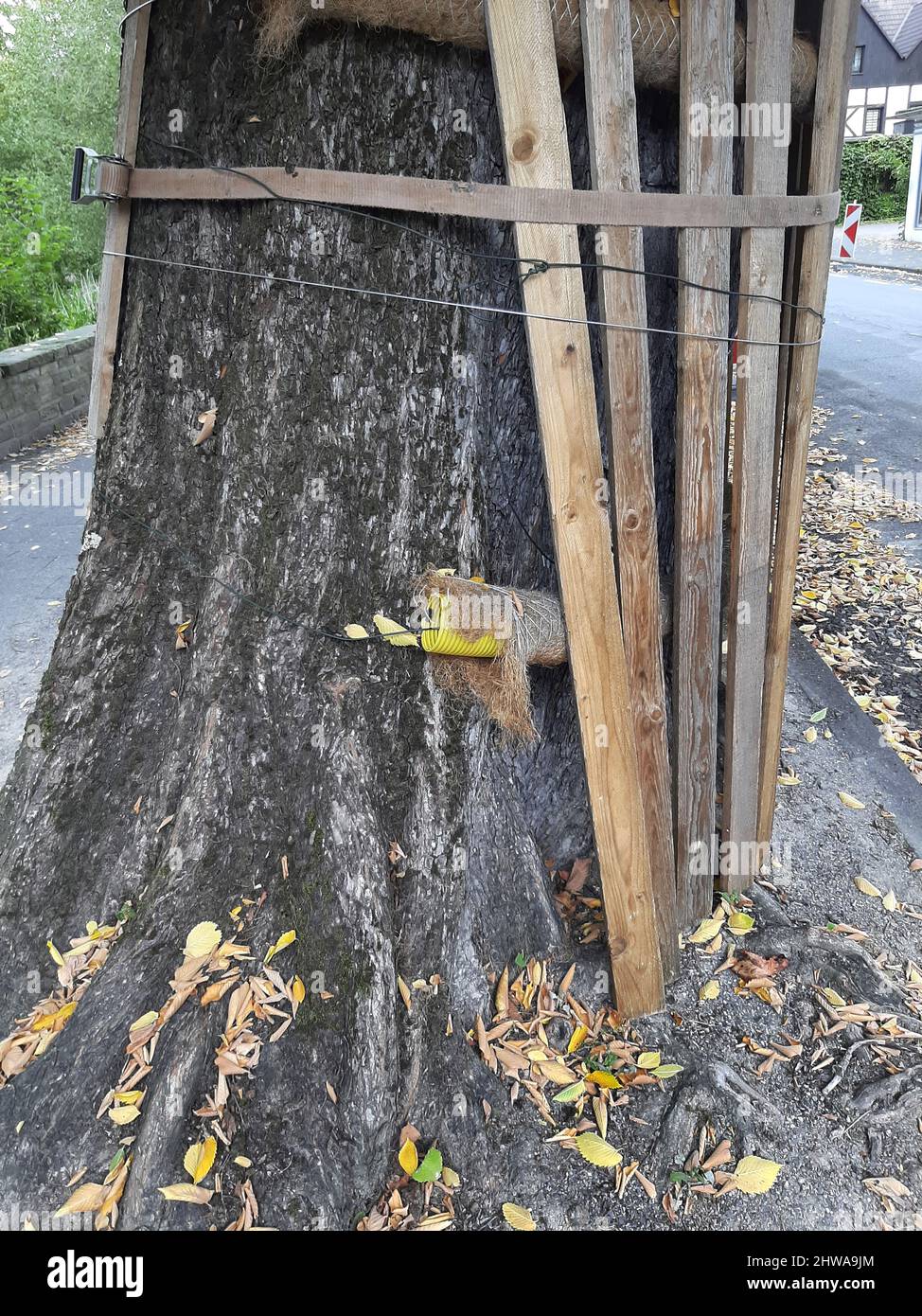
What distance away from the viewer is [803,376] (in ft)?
8.48

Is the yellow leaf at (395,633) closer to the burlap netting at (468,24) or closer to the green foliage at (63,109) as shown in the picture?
the burlap netting at (468,24)

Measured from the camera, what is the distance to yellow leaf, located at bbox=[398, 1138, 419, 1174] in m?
2.08

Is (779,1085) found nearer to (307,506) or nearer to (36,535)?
(307,506)

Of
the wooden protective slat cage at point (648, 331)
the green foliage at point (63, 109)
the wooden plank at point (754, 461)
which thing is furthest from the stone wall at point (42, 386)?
the wooden plank at point (754, 461)

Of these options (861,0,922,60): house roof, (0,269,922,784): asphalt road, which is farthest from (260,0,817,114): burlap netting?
(861,0,922,60): house roof

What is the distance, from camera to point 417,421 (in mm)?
2240

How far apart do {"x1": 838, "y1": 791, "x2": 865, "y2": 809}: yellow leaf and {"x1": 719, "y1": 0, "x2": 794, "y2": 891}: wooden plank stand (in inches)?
31.9

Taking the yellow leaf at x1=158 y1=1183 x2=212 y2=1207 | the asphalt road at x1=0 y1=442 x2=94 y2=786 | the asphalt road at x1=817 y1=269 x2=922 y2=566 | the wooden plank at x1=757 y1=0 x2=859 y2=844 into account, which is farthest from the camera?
the asphalt road at x1=817 y1=269 x2=922 y2=566

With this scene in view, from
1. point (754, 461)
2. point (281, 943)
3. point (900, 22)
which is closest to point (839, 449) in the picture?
point (754, 461)

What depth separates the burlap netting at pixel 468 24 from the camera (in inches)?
76.5

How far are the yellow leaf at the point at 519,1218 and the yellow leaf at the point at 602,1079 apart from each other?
0.33m

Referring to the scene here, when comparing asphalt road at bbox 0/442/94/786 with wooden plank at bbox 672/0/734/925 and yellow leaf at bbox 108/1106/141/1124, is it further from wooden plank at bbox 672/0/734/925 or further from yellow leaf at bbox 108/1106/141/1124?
wooden plank at bbox 672/0/734/925

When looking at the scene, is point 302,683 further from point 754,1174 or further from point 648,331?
point 754,1174

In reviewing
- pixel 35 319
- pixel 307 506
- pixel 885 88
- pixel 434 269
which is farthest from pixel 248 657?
pixel 885 88
